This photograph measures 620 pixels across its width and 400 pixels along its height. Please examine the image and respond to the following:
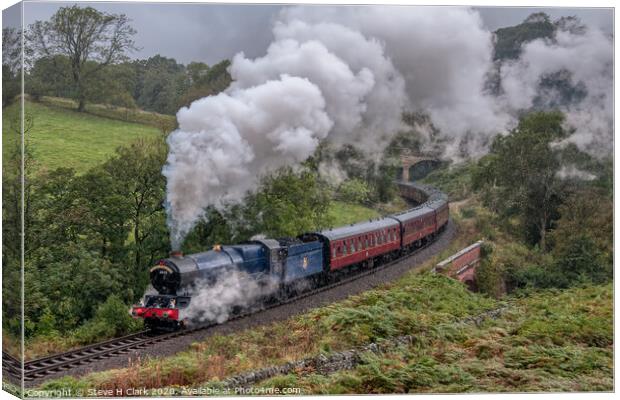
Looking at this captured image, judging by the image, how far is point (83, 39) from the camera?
63.1 feet

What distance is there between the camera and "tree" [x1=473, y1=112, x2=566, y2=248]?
2119 centimetres

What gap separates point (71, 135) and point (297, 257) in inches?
267

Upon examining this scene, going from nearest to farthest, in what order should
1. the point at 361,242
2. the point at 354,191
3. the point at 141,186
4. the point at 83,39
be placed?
the point at 83,39
the point at 141,186
the point at 354,191
the point at 361,242

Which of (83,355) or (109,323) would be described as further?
(109,323)

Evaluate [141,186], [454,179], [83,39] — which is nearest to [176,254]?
[141,186]

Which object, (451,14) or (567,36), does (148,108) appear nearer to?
(451,14)

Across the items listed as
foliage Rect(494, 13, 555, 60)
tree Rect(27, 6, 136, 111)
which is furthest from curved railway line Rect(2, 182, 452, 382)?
foliage Rect(494, 13, 555, 60)

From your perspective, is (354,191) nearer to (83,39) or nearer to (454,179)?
(454,179)

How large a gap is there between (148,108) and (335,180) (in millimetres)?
4847

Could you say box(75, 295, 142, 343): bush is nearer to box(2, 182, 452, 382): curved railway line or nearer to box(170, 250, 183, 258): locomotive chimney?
box(2, 182, 452, 382): curved railway line

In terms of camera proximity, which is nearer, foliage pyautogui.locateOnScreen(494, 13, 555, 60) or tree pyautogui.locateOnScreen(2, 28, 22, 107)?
tree pyautogui.locateOnScreen(2, 28, 22, 107)

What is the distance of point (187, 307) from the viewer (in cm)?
1977

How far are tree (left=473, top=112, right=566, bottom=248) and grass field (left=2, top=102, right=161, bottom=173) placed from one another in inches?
326

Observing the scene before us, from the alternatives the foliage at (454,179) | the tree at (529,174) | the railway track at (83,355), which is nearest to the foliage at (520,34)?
the tree at (529,174)
